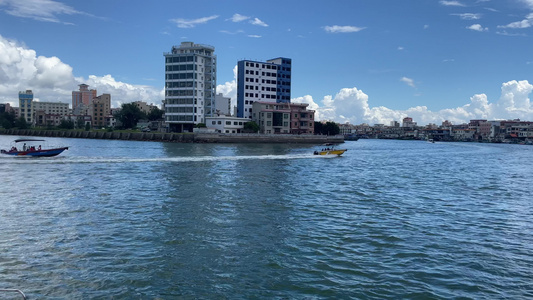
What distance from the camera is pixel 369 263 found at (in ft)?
42.3

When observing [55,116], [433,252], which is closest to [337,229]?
[433,252]

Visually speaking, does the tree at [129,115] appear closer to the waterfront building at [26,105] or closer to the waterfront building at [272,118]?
the waterfront building at [272,118]

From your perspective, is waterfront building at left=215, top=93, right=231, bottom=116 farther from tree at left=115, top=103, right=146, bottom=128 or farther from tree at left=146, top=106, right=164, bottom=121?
tree at left=115, top=103, right=146, bottom=128

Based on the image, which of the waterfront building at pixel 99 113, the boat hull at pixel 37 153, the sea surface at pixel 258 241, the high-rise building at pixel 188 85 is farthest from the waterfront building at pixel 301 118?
the waterfront building at pixel 99 113

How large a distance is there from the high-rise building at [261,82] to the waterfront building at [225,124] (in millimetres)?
13544

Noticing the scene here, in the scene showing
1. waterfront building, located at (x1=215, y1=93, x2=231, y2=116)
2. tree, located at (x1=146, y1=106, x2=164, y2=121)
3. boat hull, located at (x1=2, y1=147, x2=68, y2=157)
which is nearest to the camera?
boat hull, located at (x1=2, y1=147, x2=68, y2=157)

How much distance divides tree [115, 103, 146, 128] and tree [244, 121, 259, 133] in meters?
53.2

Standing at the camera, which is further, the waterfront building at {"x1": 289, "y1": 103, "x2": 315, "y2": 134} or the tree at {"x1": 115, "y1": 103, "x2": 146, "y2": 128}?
the tree at {"x1": 115, "y1": 103, "x2": 146, "y2": 128}

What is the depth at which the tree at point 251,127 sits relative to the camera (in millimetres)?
102625

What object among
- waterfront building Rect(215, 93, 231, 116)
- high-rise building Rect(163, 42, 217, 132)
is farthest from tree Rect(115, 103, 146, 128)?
high-rise building Rect(163, 42, 217, 132)

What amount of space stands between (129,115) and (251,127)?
56510 millimetres

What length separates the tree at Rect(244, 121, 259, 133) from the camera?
103 m

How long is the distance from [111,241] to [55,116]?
605 ft

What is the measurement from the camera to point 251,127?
102812mm
